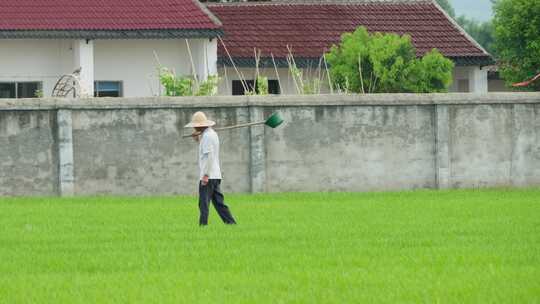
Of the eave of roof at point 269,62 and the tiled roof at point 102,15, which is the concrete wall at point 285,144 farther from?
the eave of roof at point 269,62

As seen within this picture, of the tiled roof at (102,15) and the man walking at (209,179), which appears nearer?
the man walking at (209,179)

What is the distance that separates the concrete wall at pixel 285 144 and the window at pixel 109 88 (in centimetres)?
1285

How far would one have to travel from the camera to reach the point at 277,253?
1770 cm

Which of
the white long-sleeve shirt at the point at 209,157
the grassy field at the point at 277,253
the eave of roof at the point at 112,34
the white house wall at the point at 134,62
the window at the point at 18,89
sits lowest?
the grassy field at the point at 277,253

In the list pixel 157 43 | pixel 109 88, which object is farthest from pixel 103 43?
pixel 157 43

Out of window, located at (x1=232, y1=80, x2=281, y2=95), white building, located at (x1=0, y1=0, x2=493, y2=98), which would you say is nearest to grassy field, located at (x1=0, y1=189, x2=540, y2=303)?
white building, located at (x1=0, y1=0, x2=493, y2=98)

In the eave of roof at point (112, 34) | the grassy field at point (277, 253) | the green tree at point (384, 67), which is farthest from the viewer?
the eave of roof at point (112, 34)

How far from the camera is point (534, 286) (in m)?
14.2

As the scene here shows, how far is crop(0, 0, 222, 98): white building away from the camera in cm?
4100

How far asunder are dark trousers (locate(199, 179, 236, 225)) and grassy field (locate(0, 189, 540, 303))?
0.33 metres

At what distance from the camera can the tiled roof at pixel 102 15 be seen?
1609 inches

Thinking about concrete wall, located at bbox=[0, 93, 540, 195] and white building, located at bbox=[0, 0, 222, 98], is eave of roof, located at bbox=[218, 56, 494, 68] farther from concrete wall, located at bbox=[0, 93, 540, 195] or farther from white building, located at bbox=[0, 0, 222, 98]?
concrete wall, located at bbox=[0, 93, 540, 195]

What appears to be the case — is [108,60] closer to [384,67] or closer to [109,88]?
[109,88]

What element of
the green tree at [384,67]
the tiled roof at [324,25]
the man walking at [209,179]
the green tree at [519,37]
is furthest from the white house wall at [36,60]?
the man walking at [209,179]
